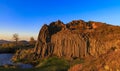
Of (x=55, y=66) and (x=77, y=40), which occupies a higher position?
(x=77, y=40)

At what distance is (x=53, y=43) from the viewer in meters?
54.9

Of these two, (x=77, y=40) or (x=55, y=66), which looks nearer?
(x=55, y=66)

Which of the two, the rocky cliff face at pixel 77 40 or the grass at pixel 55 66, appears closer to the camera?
the grass at pixel 55 66

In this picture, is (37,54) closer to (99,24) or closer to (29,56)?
(29,56)

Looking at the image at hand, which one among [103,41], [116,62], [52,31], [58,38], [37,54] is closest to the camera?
[116,62]

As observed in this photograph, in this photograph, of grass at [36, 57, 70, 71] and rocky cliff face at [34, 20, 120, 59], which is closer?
grass at [36, 57, 70, 71]

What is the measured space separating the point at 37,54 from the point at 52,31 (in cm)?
799

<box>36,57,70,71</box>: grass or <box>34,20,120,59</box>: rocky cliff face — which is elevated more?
<box>34,20,120,59</box>: rocky cliff face

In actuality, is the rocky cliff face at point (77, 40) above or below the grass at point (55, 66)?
above

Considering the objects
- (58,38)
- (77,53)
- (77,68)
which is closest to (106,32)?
(77,53)

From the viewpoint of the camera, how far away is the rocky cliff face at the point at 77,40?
4303cm

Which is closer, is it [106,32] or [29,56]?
[106,32]

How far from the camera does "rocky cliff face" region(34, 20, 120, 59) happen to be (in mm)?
43031

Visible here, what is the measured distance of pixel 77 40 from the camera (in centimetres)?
4838
